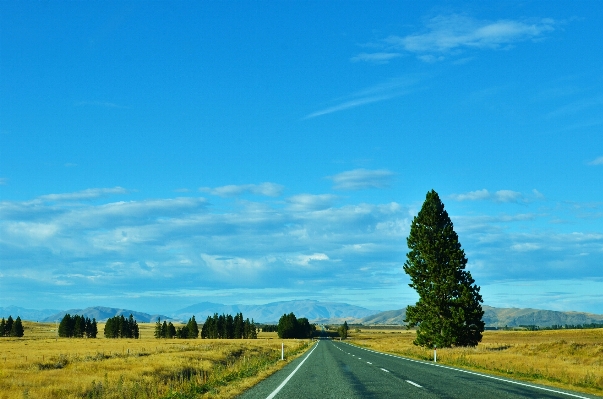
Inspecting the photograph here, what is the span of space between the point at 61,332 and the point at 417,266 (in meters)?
142

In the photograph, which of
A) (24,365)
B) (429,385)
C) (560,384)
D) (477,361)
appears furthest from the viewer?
(24,365)

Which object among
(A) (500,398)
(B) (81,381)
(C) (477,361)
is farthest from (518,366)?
(B) (81,381)

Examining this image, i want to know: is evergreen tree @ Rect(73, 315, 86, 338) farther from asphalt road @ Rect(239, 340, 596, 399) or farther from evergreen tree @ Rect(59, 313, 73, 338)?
asphalt road @ Rect(239, 340, 596, 399)

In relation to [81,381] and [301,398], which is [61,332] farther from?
[301,398]

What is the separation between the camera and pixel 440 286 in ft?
165

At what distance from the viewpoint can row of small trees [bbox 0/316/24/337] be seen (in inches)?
6383

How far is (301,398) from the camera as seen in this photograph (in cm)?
1544

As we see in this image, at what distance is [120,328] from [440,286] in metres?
145

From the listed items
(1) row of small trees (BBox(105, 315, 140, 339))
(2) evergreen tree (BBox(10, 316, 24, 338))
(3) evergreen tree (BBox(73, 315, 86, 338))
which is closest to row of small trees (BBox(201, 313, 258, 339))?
(1) row of small trees (BBox(105, 315, 140, 339))

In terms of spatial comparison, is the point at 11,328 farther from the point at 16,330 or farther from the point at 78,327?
the point at 78,327

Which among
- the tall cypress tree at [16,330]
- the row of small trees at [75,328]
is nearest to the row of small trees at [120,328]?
the row of small trees at [75,328]

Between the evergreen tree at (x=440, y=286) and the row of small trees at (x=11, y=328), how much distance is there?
142939 mm

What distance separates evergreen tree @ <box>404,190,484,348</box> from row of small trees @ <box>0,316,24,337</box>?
14294cm

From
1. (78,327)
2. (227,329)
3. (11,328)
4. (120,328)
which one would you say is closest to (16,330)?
(11,328)
